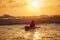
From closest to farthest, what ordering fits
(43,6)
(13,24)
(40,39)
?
(40,39) → (13,24) → (43,6)

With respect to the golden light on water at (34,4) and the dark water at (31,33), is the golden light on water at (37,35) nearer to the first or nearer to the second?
the dark water at (31,33)

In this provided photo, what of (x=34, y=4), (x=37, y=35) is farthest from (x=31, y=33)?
(x=34, y=4)

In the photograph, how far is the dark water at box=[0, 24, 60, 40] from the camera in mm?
1274

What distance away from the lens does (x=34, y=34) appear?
1.30m

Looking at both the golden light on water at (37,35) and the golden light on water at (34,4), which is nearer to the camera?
the golden light on water at (37,35)

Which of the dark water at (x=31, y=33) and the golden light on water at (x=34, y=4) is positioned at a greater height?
the golden light on water at (x=34, y=4)

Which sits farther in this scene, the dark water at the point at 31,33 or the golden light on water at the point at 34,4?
the golden light on water at the point at 34,4

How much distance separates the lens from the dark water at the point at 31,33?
1.27m

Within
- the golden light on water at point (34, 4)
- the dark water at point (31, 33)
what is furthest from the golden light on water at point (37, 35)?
the golden light on water at point (34, 4)

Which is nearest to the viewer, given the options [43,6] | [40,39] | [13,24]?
[40,39]

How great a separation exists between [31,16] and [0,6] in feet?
1.03

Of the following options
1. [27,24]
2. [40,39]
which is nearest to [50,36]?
[40,39]

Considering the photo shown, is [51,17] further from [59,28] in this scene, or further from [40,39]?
[40,39]

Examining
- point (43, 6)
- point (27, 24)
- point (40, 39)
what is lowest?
point (40, 39)
